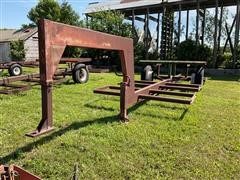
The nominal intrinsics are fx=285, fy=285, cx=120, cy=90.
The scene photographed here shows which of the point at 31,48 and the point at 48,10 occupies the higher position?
the point at 48,10

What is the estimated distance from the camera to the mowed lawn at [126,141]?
3.05m

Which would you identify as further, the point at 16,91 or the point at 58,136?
the point at 16,91

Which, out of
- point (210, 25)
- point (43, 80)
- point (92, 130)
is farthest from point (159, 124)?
point (210, 25)

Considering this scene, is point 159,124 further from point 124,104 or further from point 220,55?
point 220,55

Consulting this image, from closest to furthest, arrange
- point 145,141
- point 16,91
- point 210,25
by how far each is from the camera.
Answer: point 145,141
point 16,91
point 210,25

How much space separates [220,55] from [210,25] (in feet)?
27.1

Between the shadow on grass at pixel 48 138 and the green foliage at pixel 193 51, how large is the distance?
38.8ft

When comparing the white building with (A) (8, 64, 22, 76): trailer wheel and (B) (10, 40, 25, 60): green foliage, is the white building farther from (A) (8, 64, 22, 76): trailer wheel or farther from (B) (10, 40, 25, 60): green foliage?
(A) (8, 64, 22, 76): trailer wheel

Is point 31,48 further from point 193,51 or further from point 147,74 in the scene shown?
point 147,74

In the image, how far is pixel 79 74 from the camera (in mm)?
9570

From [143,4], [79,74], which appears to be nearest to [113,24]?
[143,4]

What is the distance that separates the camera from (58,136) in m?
3.99

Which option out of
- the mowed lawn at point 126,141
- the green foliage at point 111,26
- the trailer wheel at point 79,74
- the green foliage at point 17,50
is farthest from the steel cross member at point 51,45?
the green foliage at point 17,50

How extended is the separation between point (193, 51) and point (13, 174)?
14.9 metres
